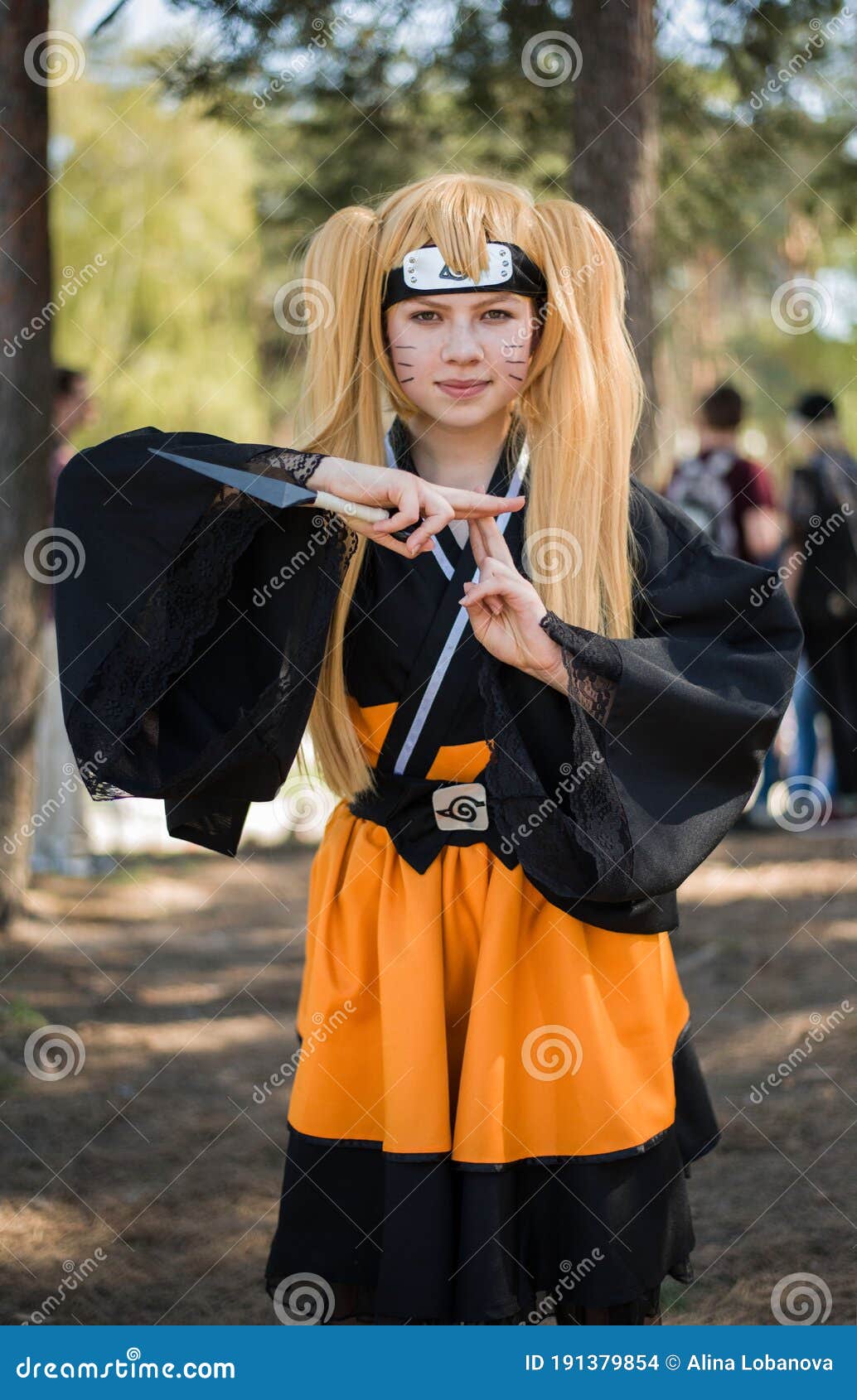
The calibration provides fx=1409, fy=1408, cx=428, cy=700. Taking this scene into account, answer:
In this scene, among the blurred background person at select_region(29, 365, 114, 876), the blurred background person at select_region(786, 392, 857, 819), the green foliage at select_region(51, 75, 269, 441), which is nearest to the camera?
the blurred background person at select_region(29, 365, 114, 876)

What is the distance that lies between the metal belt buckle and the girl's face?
1.98 feet

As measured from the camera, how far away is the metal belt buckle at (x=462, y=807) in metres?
2.27

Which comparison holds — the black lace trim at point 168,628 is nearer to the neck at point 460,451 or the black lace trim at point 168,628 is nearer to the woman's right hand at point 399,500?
the woman's right hand at point 399,500

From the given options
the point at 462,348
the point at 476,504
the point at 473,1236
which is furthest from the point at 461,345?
the point at 473,1236

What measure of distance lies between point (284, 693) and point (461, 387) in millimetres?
585

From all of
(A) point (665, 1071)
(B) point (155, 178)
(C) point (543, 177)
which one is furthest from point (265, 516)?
(B) point (155, 178)

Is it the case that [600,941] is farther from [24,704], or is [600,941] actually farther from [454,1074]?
[24,704]

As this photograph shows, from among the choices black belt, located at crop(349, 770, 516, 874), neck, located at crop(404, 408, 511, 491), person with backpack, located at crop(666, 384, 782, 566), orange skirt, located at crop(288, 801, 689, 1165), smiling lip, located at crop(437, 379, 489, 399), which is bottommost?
orange skirt, located at crop(288, 801, 689, 1165)

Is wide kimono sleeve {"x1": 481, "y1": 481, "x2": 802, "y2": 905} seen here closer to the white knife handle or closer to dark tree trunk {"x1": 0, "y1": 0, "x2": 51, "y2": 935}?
the white knife handle

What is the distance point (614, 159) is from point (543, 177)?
1.73 meters

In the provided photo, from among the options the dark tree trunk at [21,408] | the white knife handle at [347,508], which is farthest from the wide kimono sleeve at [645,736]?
the dark tree trunk at [21,408]

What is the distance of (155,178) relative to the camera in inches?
552

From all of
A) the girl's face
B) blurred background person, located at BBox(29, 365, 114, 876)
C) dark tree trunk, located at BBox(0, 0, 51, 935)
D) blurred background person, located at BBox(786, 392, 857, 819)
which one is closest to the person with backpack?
blurred background person, located at BBox(786, 392, 857, 819)

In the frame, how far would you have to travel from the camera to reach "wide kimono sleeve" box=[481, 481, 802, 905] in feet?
7.00
